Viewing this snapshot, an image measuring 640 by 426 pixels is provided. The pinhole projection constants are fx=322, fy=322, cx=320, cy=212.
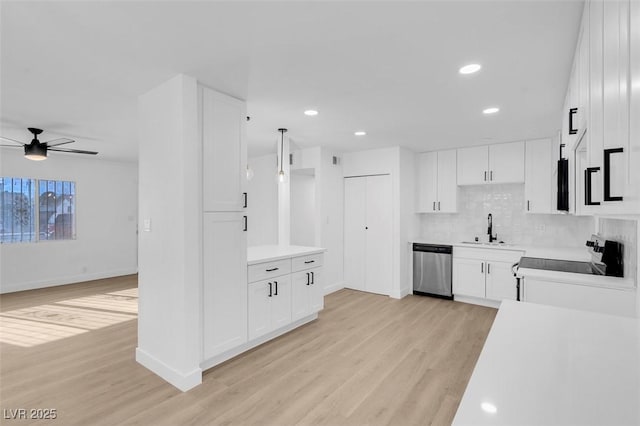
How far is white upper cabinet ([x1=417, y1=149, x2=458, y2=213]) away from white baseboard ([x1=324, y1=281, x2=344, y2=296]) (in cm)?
188

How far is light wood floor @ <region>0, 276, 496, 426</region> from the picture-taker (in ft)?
7.38

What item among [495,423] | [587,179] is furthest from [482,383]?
[587,179]

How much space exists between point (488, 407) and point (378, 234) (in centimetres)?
461

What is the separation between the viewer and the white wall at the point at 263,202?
626 centimetres

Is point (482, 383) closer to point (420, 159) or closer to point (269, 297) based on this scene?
point (269, 297)

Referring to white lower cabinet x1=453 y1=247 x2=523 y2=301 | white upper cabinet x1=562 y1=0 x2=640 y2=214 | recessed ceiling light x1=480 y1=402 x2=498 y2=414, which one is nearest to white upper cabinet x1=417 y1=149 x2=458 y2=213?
white lower cabinet x1=453 y1=247 x2=523 y2=301

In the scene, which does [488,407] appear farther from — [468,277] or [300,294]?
[468,277]

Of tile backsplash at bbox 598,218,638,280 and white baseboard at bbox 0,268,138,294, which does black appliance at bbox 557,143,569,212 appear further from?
white baseboard at bbox 0,268,138,294

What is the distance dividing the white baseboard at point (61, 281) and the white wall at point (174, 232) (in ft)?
15.5

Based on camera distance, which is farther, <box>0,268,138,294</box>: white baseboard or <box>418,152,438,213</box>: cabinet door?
<box>0,268,138,294</box>: white baseboard

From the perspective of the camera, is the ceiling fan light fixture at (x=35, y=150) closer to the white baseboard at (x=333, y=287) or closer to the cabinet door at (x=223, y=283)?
the cabinet door at (x=223, y=283)

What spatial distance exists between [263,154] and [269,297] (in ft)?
11.3

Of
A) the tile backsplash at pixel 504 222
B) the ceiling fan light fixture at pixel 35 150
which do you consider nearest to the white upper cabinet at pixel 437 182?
the tile backsplash at pixel 504 222

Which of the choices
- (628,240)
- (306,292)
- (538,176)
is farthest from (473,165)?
(306,292)
